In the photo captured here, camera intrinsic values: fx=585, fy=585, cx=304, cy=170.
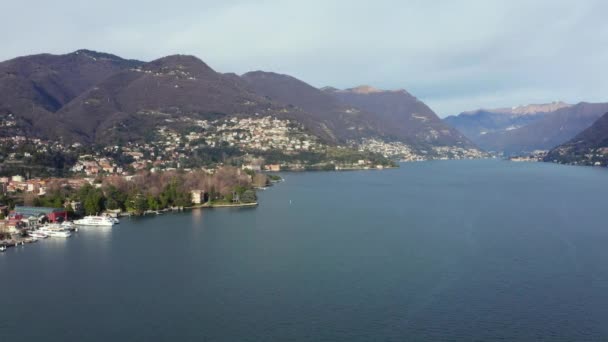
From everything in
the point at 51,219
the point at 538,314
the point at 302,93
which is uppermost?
the point at 302,93

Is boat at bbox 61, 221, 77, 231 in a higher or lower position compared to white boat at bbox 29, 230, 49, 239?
higher

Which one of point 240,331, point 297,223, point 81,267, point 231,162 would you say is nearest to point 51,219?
point 81,267

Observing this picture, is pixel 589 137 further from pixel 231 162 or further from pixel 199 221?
pixel 199 221

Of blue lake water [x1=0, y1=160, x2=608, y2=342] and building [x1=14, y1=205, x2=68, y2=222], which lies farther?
building [x1=14, y1=205, x2=68, y2=222]

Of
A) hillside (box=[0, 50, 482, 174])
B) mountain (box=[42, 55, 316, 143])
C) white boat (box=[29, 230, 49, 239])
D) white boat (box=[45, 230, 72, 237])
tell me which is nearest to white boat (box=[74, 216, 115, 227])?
white boat (box=[45, 230, 72, 237])

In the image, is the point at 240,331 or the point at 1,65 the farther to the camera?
the point at 1,65

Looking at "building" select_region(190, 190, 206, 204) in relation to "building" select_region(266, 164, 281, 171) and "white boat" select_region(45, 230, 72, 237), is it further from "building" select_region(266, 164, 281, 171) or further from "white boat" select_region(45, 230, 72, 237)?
"building" select_region(266, 164, 281, 171)

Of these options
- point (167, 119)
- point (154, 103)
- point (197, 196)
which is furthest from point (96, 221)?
point (154, 103)
